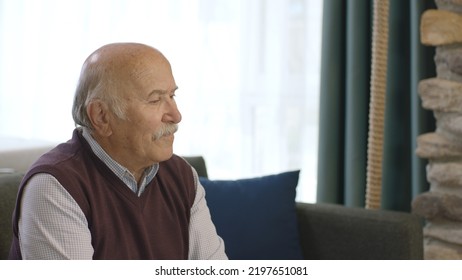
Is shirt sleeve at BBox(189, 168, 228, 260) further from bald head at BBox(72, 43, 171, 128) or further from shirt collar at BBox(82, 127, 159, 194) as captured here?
bald head at BBox(72, 43, 171, 128)

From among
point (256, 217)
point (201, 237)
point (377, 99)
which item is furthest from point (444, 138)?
point (201, 237)

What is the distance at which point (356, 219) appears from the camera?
7.23 ft

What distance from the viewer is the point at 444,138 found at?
243 centimetres

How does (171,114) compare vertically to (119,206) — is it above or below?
above

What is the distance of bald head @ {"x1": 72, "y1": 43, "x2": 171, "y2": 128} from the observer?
4.99ft

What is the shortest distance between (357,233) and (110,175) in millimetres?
928

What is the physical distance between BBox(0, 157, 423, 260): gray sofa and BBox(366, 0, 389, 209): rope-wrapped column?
276 millimetres

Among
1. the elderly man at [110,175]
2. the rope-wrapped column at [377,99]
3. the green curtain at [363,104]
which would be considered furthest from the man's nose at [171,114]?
the green curtain at [363,104]

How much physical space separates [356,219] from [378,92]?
504 millimetres

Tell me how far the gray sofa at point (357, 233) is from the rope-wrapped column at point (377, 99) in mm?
276

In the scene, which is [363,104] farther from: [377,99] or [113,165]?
[113,165]

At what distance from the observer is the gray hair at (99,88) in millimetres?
1520

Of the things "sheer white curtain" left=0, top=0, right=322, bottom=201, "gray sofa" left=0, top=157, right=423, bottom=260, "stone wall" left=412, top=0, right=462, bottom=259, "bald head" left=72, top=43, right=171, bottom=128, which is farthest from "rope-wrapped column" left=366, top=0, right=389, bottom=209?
"bald head" left=72, top=43, right=171, bottom=128

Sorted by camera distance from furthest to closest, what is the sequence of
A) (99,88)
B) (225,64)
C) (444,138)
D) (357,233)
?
(225,64) < (444,138) < (357,233) < (99,88)
